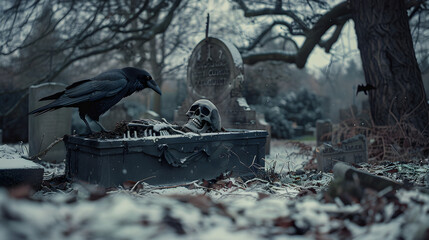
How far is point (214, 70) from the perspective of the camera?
707 cm

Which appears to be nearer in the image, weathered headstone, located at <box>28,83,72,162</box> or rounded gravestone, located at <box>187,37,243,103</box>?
rounded gravestone, located at <box>187,37,243,103</box>

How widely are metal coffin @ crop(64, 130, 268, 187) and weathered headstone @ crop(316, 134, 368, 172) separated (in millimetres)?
1112

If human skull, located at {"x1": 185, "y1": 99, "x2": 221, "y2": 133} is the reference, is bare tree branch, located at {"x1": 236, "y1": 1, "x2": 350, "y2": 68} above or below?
above

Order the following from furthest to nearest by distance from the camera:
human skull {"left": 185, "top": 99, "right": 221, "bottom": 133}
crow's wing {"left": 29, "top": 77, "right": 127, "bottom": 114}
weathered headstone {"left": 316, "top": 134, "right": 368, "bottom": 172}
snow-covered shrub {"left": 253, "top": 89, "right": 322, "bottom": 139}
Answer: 1. snow-covered shrub {"left": 253, "top": 89, "right": 322, "bottom": 139}
2. weathered headstone {"left": 316, "top": 134, "right": 368, "bottom": 172}
3. human skull {"left": 185, "top": 99, "right": 221, "bottom": 133}
4. crow's wing {"left": 29, "top": 77, "right": 127, "bottom": 114}

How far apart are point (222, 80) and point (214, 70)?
0.32 metres

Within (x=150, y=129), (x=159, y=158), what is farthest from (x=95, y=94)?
(x=159, y=158)

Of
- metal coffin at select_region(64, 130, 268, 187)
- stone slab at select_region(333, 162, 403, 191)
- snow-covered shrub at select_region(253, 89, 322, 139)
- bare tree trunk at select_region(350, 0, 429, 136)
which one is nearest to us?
stone slab at select_region(333, 162, 403, 191)

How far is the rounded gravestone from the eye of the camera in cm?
662

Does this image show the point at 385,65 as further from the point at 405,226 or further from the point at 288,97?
the point at 288,97

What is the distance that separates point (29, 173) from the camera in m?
3.19

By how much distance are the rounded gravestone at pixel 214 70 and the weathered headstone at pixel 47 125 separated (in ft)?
9.35

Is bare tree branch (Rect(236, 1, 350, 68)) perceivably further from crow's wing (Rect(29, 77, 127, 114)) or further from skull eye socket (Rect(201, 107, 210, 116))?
crow's wing (Rect(29, 77, 127, 114))

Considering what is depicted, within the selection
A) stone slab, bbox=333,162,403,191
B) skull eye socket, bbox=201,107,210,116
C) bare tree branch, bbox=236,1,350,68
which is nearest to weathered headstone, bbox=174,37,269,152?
skull eye socket, bbox=201,107,210,116

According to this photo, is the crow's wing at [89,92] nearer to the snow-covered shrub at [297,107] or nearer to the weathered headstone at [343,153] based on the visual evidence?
the weathered headstone at [343,153]
